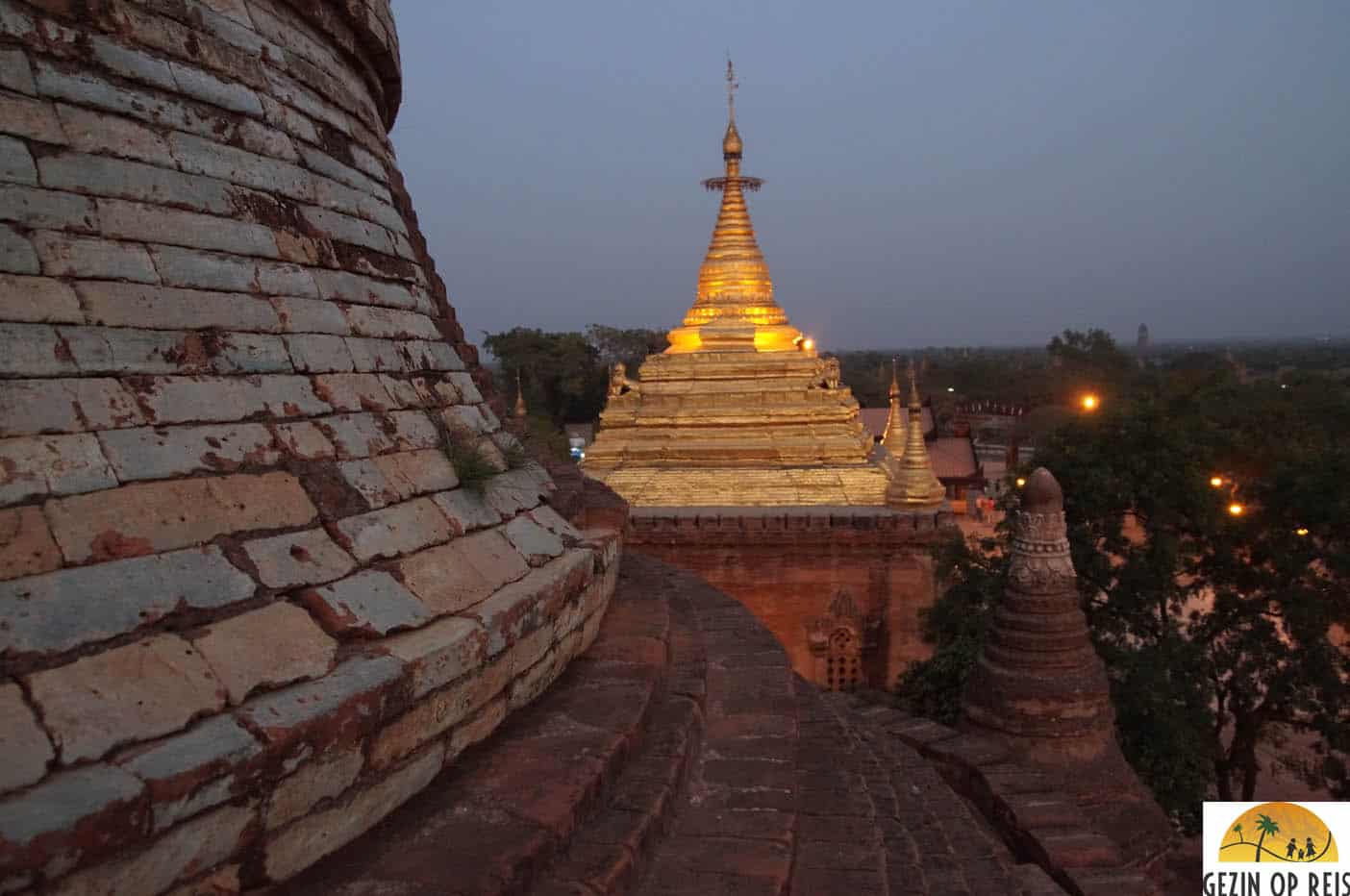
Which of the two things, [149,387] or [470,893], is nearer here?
[470,893]

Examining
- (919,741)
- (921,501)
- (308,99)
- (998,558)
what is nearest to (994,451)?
(921,501)

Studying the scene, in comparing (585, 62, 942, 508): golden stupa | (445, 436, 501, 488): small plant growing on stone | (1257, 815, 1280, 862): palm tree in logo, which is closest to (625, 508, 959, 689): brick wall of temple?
(585, 62, 942, 508): golden stupa

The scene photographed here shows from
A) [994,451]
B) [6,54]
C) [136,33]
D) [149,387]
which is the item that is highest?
[136,33]

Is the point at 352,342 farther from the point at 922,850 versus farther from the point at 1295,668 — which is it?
the point at 1295,668

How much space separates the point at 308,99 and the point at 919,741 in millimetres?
5299

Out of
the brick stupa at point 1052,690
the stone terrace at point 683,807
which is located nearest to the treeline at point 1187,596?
the brick stupa at point 1052,690

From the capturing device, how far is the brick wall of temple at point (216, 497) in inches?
72.3

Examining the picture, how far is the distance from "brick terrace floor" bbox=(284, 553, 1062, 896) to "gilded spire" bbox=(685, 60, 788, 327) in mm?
13061

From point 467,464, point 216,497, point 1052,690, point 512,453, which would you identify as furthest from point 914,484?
point 216,497

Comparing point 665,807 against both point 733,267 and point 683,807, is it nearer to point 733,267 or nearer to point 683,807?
point 683,807

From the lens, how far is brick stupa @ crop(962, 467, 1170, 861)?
583 centimetres

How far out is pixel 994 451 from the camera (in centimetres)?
4256

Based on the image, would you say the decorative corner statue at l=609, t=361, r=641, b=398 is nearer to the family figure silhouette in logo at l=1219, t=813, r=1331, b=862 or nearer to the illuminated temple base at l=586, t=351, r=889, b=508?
the illuminated temple base at l=586, t=351, r=889, b=508

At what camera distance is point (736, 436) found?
14562 mm
